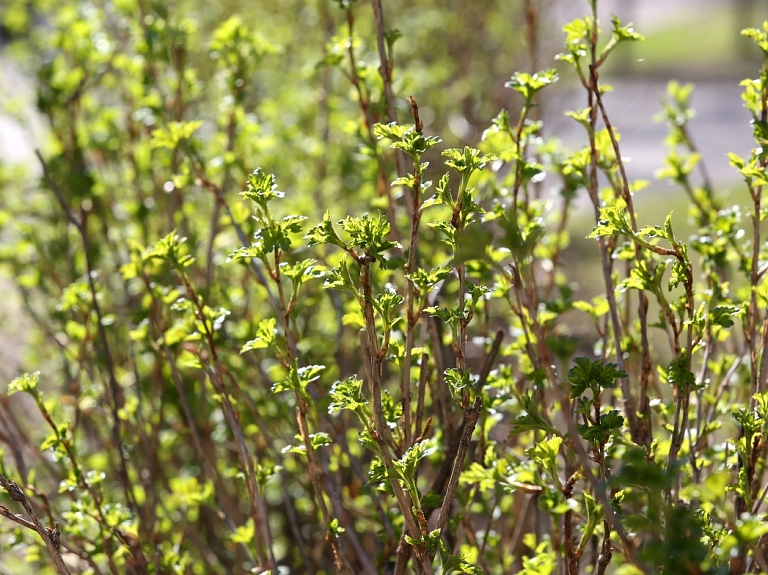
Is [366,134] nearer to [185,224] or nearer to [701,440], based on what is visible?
[185,224]

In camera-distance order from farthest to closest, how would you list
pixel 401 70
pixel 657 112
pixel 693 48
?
pixel 693 48 < pixel 657 112 < pixel 401 70

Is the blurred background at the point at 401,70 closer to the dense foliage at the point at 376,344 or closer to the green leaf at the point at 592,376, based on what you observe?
the dense foliage at the point at 376,344

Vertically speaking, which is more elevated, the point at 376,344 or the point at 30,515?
the point at 376,344

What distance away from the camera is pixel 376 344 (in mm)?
1483

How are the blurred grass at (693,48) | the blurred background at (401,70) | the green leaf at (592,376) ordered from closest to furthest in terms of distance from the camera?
the green leaf at (592,376) → the blurred background at (401,70) → the blurred grass at (693,48)

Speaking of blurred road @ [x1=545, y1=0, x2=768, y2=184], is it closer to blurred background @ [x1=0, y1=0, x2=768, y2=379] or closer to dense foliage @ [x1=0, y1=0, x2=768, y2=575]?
blurred background @ [x1=0, y1=0, x2=768, y2=379]

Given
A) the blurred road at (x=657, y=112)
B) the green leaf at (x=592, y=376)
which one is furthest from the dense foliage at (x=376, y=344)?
the blurred road at (x=657, y=112)

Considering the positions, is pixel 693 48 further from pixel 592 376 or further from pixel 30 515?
pixel 30 515

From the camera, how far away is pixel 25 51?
4.21 metres

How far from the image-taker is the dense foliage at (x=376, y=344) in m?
1.49

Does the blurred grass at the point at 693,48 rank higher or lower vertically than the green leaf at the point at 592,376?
higher

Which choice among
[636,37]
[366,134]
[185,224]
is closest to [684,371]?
[636,37]

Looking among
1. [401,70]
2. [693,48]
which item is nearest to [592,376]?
[401,70]

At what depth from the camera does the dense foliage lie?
149 cm
